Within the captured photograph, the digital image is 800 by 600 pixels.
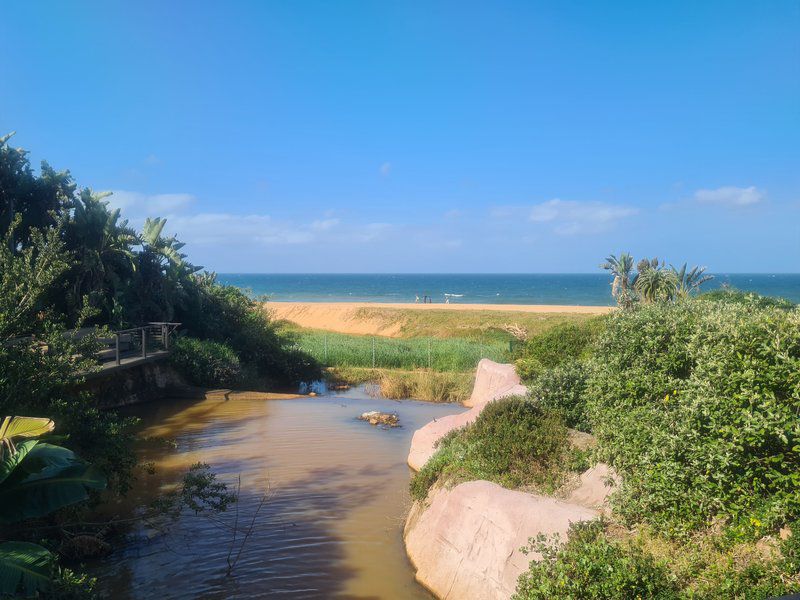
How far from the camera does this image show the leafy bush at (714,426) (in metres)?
5.05

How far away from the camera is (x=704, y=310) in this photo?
7.34m

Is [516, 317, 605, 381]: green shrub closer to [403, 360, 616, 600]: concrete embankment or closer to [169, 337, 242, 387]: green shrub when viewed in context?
[403, 360, 616, 600]: concrete embankment

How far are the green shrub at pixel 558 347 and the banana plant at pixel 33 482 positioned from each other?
10.9 metres

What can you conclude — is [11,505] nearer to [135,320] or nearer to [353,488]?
[353,488]

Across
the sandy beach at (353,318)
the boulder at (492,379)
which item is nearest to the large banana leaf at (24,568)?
the boulder at (492,379)

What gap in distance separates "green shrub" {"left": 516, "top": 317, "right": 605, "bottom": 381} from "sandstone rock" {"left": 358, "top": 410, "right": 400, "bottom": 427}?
397cm

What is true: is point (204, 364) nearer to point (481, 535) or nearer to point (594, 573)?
point (481, 535)

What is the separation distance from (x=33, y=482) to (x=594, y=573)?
5.16 meters

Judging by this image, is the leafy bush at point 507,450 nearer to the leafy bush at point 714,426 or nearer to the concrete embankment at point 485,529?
the concrete embankment at point 485,529

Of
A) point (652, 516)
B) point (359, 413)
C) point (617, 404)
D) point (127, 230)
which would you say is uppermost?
point (127, 230)

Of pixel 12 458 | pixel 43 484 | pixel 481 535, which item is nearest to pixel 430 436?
pixel 481 535

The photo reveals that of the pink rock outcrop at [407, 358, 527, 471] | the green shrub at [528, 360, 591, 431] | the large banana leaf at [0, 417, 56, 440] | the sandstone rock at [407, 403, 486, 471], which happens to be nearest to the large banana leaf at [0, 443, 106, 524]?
the large banana leaf at [0, 417, 56, 440]

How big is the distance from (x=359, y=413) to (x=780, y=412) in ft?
46.8

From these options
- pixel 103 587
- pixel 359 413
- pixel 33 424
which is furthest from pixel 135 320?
pixel 33 424
